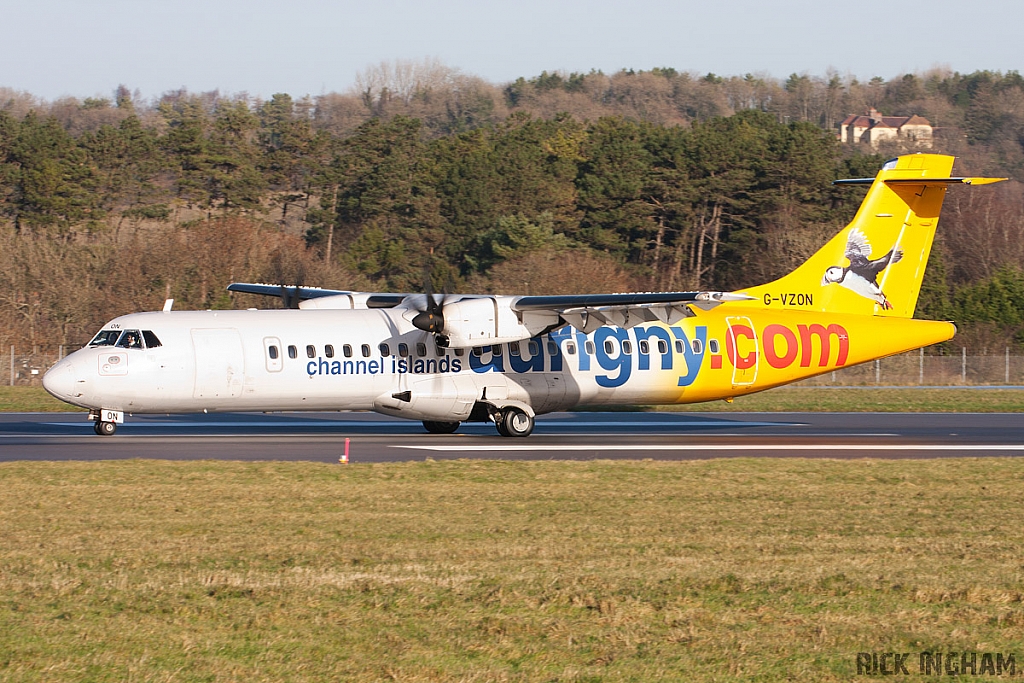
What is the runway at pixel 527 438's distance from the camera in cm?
2023

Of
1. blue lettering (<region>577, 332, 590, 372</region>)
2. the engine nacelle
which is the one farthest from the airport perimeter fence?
the engine nacelle

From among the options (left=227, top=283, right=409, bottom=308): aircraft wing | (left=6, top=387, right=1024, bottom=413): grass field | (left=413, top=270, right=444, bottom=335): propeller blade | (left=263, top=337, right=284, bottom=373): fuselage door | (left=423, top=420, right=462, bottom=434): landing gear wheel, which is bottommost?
(left=6, top=387, right=1024, bottom=413): grass field

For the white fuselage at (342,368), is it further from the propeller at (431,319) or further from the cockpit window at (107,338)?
the propeller at (431,319)

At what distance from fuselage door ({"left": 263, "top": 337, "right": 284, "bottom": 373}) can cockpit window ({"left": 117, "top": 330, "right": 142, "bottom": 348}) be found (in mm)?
2338

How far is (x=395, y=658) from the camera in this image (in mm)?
7527

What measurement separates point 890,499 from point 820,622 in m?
6.82

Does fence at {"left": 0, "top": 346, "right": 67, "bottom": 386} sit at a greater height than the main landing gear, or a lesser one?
greater

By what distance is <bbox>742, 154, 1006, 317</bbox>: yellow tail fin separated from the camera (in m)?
26.8

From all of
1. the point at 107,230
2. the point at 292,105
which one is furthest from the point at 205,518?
the point at 292,105

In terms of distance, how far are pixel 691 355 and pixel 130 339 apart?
11.5m

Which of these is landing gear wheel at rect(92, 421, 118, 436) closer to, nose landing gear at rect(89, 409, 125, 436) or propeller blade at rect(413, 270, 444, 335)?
nose landing gear at rect(89, 409, 125, 436)

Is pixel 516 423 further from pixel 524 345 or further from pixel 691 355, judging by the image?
pixel 691 355

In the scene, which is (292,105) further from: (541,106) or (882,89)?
(882,89)

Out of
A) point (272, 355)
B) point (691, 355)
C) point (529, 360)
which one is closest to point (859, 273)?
point (691, 355)
